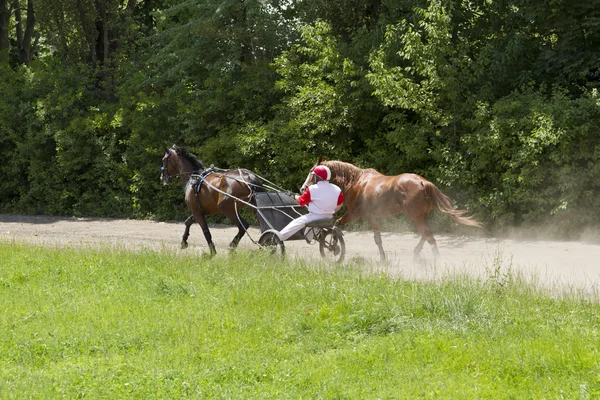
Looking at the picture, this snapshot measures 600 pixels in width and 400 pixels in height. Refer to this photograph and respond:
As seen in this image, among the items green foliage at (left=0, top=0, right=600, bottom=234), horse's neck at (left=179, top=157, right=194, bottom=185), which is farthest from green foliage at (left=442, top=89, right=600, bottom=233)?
horse's neck at (left=179, top=157, right=194, bottom=185)

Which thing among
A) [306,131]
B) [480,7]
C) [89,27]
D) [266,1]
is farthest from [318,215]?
[89,27]

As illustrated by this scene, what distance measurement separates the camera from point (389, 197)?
1400 centimetres

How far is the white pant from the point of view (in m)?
12.8

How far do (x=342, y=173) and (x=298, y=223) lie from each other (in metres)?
1.60

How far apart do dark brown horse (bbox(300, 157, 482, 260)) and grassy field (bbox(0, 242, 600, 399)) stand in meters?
2.77

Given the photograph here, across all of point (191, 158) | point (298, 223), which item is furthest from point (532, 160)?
point (191, 158)

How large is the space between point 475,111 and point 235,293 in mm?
Answer: 10426

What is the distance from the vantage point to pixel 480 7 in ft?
66.8

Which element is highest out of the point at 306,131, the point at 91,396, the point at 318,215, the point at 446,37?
the point at 446,37

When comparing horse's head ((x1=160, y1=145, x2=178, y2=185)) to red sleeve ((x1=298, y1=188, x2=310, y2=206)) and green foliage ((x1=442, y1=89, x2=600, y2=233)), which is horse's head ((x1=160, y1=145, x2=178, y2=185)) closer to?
red sleeve ((x1=298, y1=188, x2=310, y2=206))

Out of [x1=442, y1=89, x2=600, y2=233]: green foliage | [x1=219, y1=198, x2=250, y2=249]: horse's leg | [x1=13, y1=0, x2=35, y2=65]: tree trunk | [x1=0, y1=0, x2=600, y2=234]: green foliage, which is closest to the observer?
[x1=219, y1=198, x2=250, y2=249]: horse's leg

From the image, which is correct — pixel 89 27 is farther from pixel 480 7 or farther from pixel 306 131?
pixel 480 7

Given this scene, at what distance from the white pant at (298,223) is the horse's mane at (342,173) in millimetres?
1113

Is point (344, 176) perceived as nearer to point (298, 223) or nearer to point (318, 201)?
point (318, 201)
